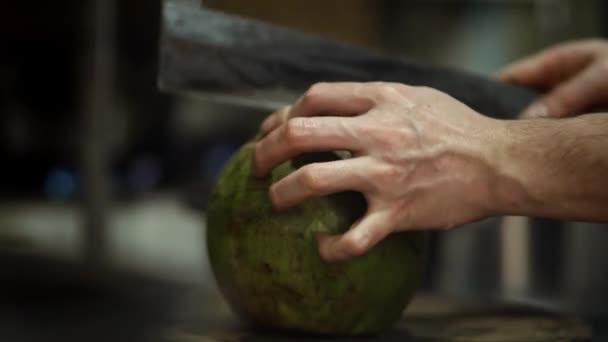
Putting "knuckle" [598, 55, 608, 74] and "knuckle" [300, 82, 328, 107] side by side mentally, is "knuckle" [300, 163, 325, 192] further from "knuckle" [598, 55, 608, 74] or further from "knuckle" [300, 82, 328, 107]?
"knuckle" [598, 55, 608, 74]

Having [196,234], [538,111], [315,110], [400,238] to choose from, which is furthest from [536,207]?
[196,234]

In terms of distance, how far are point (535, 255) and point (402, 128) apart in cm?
55

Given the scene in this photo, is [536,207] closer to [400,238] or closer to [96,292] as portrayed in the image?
[400,238]

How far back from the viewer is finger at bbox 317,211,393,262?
0.82 m

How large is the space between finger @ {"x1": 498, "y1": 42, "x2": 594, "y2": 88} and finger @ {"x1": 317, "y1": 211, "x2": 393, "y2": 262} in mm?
619

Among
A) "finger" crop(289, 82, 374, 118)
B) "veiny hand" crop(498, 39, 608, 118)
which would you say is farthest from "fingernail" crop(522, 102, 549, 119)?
"finger" crop(289, 82, 374, 118)

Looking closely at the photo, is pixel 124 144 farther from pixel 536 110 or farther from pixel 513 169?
pixel 513 169

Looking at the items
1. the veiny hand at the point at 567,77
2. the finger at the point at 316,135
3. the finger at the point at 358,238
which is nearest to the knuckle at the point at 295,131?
the finger at the point at 316,135

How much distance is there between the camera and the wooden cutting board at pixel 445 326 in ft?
2.95

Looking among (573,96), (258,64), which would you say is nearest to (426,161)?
(258,64)

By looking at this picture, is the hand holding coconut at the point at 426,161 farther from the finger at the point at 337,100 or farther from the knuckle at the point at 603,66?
the knuckle at the point at 603,66

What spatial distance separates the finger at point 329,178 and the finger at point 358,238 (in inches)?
1.3

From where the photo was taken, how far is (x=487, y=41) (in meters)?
2.79

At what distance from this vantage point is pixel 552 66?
1.42 meters
